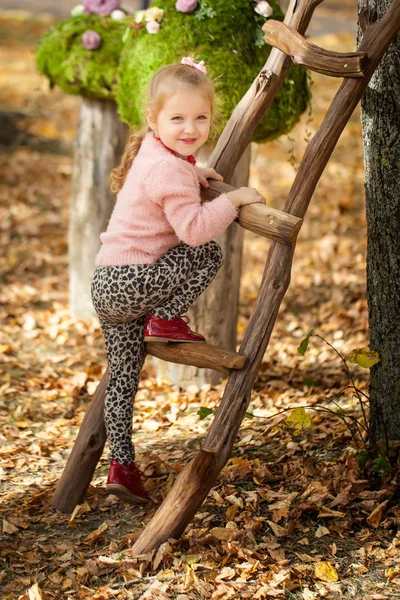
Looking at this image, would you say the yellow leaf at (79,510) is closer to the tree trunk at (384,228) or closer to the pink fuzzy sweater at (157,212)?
the pink fuzzy sweater at (157,212)

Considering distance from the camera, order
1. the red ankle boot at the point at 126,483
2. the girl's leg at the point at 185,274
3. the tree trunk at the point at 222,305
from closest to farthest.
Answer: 1. the girl's leg at the point at 185,274
2. the red ankle boot at the point at 126,483
3. the tree trunk at the point at 222,305

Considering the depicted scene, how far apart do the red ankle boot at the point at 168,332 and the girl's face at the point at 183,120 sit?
2.19 ft

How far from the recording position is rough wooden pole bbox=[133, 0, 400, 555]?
3037 mm

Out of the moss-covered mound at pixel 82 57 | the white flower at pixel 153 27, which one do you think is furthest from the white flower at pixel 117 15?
the white flower at pixel 153 27

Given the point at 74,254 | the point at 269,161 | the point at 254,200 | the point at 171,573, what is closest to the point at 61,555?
the point at 171,573

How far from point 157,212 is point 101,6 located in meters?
2.93

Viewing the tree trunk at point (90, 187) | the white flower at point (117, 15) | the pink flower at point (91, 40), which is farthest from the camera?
the tree trunk at point (90, 187)

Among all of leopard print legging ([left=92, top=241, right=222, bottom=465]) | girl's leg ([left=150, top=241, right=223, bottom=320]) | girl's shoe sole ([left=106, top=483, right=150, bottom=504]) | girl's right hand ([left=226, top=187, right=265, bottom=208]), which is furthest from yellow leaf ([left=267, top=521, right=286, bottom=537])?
girl's right hand ([left=226, top=187, right=265, bottom=208])

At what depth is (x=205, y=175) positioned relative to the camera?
3.31m

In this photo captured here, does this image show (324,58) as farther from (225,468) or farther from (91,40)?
(91,40)

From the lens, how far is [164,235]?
3.18 metres

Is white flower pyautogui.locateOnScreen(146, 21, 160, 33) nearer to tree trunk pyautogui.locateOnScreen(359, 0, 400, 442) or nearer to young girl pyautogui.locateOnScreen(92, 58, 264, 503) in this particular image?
young girl pyautogui.locateOnScreen(92, 58, 264, 503)

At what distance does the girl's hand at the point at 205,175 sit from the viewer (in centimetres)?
326

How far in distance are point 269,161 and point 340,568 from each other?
6.90 metres
